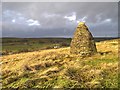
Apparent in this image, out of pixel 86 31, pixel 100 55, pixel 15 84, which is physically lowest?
pixel 15 84

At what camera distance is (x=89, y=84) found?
25.7 metres

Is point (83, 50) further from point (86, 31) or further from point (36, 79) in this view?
point (36, 79)

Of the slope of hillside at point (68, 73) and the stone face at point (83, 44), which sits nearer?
the slope of hillside at point (68, 73)

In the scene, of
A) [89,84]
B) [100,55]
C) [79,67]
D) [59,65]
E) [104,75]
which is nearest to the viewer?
[89,84]

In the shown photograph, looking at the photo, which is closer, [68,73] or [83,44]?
[68,73]

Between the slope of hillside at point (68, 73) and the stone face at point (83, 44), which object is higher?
the stone face at point (83, 44)

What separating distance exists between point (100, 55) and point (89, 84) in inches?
384

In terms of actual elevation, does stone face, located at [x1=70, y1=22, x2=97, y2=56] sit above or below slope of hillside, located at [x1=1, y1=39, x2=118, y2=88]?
above

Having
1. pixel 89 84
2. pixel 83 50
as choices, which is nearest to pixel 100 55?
pixel 83 50

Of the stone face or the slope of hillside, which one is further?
the stone face

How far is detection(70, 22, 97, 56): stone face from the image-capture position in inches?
1390

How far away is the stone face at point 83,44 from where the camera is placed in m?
35.3

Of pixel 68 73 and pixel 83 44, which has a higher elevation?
pixel 83 44

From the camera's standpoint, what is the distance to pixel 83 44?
35.5m
